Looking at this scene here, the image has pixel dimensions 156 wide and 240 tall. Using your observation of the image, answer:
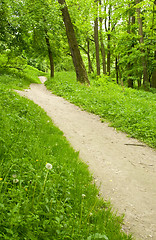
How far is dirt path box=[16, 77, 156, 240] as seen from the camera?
3.43 m

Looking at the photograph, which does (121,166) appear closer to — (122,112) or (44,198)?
(44,198)

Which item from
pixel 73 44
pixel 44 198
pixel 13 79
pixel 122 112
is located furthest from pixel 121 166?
pixel 13 79

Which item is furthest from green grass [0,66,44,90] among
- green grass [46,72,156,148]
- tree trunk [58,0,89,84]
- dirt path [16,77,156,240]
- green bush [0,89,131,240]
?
green bush [0,89,131,240]

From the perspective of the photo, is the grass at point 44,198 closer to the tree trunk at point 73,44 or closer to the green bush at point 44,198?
the green bush at point 44,198

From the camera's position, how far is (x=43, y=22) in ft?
50.3

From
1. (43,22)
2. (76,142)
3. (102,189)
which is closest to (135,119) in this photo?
(76,142)

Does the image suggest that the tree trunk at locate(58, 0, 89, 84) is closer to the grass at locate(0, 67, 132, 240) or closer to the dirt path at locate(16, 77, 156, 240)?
the dirt path at locate(16, 77, 156, 240)

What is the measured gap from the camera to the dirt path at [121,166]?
343 cm

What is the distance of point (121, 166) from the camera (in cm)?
505

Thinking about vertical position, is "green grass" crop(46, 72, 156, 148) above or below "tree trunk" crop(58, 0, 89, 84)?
below

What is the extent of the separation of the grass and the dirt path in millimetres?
395

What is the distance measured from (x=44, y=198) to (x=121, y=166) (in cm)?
297

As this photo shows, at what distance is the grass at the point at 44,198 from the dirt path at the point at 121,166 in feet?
1.30

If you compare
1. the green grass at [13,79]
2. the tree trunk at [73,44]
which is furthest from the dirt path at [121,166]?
the tree trunk at [73,44]
